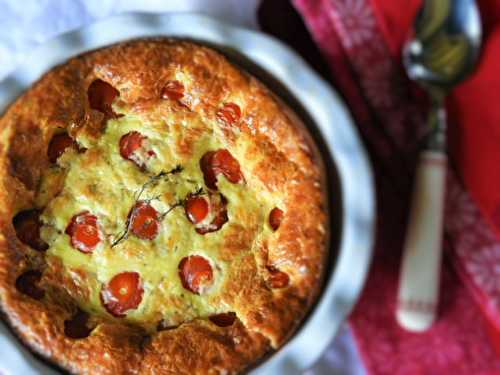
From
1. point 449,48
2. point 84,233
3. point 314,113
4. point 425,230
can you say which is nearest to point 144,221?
point 84,233

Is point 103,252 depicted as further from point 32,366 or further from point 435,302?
point 435,302

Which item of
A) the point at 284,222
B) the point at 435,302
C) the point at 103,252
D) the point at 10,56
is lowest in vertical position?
the point at 435,302

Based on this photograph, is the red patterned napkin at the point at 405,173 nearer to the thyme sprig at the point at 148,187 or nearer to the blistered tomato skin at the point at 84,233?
the thyme sprig at the point at 148,187

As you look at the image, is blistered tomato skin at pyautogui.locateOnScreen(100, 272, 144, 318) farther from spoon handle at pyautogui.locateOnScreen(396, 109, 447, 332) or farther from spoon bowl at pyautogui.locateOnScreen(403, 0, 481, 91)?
spoon bowl at pyautogui.locateOnScreen(403, 0, 481, 91)

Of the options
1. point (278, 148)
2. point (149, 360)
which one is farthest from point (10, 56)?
point (149, 360)

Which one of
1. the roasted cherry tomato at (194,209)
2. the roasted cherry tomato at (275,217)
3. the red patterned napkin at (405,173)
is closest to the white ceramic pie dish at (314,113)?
the roasted cherry tomato at (275,217)

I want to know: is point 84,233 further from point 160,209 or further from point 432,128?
point 432,128
